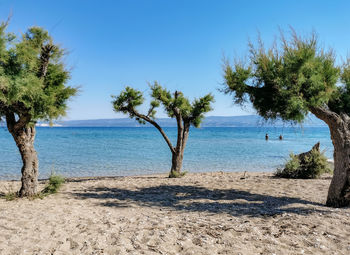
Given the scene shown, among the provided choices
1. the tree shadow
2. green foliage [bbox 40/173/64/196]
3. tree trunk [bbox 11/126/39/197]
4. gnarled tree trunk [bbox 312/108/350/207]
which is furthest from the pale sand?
gnarled tree trunk [bbox 312/108/350/207]

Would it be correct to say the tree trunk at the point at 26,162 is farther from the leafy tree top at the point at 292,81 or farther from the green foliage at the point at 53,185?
the leafy tree top at the point at 292,81

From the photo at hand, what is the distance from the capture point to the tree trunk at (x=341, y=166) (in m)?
7.83

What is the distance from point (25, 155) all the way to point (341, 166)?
9.93m

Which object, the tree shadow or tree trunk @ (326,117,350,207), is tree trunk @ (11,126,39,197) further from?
tree trunk @ (326,117,350,207)

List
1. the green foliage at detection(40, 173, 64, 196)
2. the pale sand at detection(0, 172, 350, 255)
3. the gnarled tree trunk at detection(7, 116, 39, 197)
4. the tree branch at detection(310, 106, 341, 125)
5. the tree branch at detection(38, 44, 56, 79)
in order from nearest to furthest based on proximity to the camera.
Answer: the pale sand at detection(0, 172, 350, 255)
the tree branch at detection(310, 106, 341, 125)
the tree branch at detection(38, 44, 56, 79)
the gnarled tree trunk at detection(7, 116, 39, 197)
the green foliage at detection(40, 173, 64, 196)

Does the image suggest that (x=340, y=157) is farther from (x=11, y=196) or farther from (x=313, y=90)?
(x=11, y=196)

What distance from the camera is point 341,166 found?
797cm

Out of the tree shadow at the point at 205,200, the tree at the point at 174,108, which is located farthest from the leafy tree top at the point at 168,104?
the tree shadow at the point at 205,200

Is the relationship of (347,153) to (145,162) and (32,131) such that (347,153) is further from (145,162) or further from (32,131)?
(145,162)

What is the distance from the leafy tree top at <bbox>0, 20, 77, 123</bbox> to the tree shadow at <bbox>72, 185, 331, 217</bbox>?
3.26 m

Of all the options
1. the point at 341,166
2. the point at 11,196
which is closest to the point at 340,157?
the point at 341,166

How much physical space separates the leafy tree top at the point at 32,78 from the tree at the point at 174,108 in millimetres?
5592

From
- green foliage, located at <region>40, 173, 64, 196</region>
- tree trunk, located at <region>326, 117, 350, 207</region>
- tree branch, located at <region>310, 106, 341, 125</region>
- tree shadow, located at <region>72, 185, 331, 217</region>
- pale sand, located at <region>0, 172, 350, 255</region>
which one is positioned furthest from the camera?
green foliage, located at <region>40, 173, 64, 196</region>

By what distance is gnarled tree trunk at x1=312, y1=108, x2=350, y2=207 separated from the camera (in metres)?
7.84
